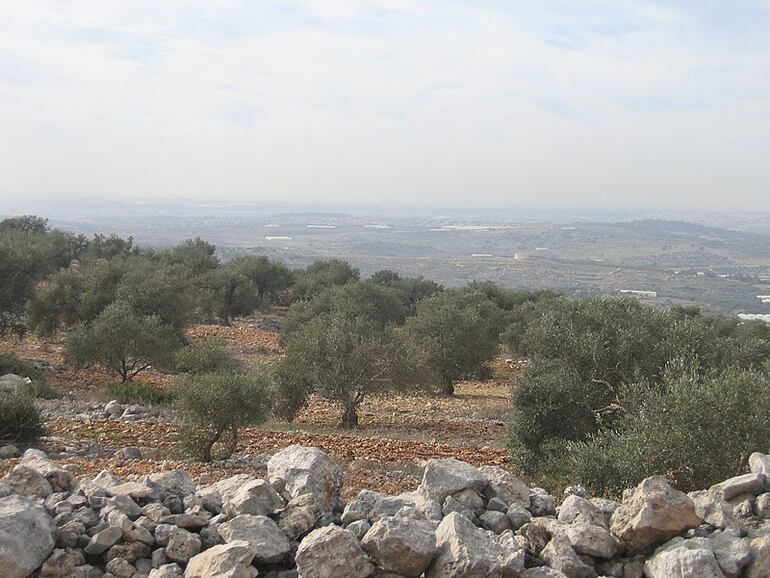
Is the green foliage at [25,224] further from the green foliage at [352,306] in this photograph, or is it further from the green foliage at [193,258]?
the green foliage at [352,306]

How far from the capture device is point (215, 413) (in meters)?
14.7

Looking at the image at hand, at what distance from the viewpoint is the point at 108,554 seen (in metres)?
7.00

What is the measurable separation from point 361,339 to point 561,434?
30.9 feet

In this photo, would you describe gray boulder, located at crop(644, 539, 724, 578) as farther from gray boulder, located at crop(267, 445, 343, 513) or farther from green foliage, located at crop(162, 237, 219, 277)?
green foliage, located at crop(162, 237, 219, 277)

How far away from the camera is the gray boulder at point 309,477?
7836 mm

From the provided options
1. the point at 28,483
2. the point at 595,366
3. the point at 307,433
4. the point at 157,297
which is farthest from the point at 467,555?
the point at 157,297

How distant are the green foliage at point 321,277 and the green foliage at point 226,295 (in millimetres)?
5512

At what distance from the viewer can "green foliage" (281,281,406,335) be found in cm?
3945

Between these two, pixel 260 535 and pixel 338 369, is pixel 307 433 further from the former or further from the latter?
pixel 260 535

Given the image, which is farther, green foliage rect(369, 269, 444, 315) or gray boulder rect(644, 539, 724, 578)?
green foliage rect(369, 269, 444, 315)

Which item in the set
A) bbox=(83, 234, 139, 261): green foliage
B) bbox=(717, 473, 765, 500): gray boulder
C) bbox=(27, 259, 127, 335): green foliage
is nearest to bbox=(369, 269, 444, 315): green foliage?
bbox=(83, 234, 139, 261): green foliage

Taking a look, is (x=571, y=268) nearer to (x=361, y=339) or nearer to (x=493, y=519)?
(x=361, y=339)

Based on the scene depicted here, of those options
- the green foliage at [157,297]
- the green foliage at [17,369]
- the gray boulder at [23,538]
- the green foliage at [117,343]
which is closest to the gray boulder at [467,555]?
the gray boulder at [23,538]

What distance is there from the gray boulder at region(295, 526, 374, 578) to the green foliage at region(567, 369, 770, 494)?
555cm
